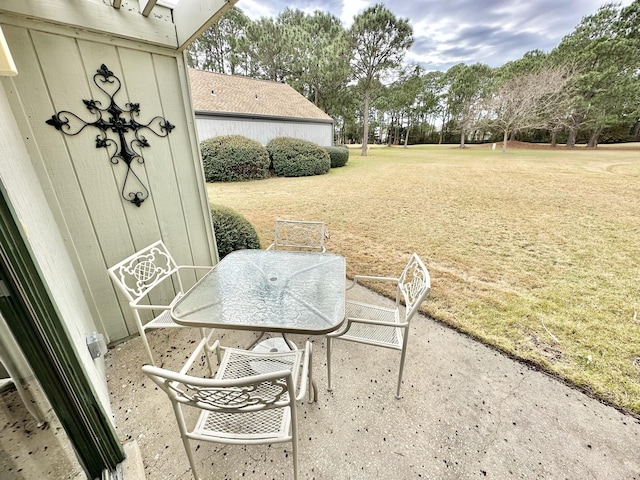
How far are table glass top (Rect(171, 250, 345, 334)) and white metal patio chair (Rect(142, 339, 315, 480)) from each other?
8.5 inches

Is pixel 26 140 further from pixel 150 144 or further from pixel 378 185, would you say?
pixel 378 185

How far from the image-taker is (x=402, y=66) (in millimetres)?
17797

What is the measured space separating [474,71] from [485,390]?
3279cm

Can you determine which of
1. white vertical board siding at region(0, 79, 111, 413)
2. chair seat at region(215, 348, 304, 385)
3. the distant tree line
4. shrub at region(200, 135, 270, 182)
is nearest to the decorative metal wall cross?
white vertical board siding at region(0, 79, 111, 413)

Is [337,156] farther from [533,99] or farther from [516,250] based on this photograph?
Result: [533,99]

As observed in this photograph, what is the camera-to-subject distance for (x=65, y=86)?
64.8 inches

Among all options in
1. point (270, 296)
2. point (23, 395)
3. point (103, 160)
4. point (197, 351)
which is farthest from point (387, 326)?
point (103, 160)

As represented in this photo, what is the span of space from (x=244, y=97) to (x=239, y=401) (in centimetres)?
1423

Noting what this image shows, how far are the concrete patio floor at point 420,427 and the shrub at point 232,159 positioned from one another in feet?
26.6

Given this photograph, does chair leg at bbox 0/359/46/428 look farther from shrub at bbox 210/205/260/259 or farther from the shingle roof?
the shingle roof

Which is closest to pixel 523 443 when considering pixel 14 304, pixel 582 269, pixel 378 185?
pixel 14 304

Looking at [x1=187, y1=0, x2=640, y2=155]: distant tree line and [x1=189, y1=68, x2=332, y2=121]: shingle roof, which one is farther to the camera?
[x1=187, y1=0, x2=640, y2=155]: distant tree line

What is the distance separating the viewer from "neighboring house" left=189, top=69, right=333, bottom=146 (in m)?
10.7

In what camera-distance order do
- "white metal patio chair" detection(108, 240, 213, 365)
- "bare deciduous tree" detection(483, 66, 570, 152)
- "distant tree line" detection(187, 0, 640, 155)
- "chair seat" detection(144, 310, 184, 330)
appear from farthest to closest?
"bare deciduous tree" detection(483, 66, 570, 152)
"distant tree line" detection(187, 0, 640, 155)
"white metal patio chair" detection(108, 240, 213, 365)
"chair seat" detection(144, 310, 184, 330)
